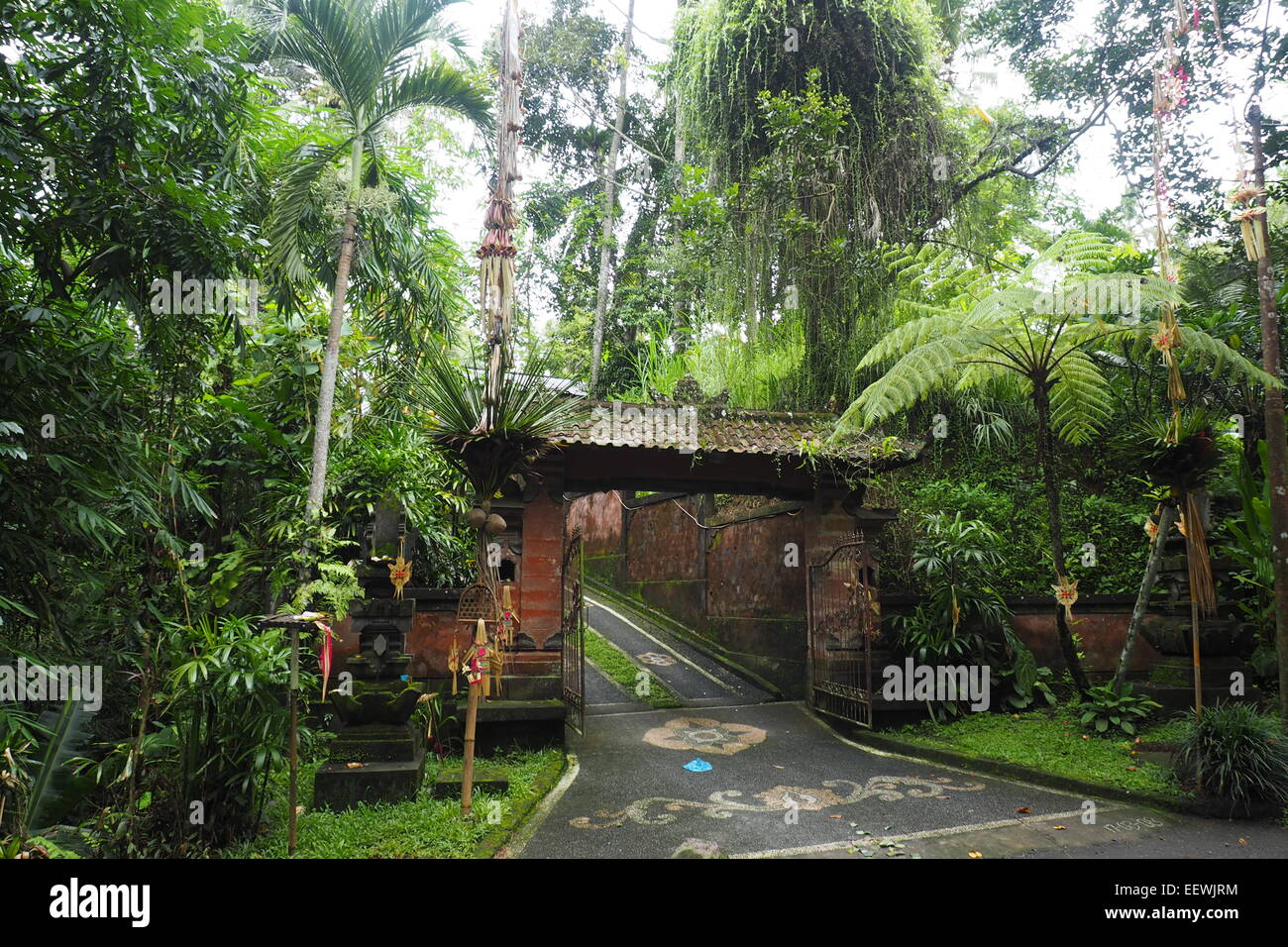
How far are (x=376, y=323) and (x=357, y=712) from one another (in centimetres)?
359

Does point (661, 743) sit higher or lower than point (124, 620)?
lower

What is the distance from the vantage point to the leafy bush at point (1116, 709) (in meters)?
7.18

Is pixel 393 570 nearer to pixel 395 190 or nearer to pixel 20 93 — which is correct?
pixel 395 190

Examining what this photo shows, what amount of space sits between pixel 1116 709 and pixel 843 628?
2.85 meters

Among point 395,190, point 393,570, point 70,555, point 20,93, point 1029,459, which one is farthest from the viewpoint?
point 1029,459

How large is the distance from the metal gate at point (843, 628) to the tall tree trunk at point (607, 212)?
7.61 meters

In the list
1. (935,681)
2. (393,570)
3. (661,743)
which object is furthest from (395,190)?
(935,681)

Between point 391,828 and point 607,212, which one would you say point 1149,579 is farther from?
point 607,212

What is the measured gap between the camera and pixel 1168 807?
565cm

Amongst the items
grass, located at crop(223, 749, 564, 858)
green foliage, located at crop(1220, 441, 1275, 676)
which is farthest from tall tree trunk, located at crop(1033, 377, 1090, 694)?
grass, located at crop(223, 749, 564, 858)

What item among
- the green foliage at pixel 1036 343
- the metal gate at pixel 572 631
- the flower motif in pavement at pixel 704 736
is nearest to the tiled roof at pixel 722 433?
the green foliage at pixel 1036 343

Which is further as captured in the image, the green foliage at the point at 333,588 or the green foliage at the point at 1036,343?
the green foliage at the point at 1036,343

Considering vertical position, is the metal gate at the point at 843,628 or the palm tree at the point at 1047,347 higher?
the palm tree at the point at 1047,347

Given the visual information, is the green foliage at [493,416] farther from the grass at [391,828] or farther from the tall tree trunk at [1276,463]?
the tall tree trunk at [1276,463]
